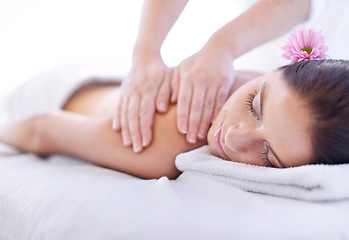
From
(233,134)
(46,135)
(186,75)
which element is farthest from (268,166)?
(46,135)

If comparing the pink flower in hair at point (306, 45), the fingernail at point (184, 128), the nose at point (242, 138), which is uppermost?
the pink flower in hair at point (306, 45)

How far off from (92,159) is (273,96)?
0.58 metres

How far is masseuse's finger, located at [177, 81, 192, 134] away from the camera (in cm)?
107

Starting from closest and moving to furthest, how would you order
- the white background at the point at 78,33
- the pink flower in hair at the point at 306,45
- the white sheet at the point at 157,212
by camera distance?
the white sheet at the point at 157,212 → the pink flower in hair at the point at 306,45 → the white background at the point at 78,33

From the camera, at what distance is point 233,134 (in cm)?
90

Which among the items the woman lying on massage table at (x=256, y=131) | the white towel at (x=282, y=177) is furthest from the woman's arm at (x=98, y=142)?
the white towel at (x=282, y=177)

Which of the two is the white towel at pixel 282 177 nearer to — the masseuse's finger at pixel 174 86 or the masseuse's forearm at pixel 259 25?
the masseuse's finger at pixel 174 86

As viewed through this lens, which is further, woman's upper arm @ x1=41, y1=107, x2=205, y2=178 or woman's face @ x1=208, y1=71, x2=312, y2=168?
woman's upper arm @ x1=41, y1=107, x2=205, y2=178

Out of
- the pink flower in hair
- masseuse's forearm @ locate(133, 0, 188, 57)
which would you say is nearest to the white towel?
the pink flower in hair

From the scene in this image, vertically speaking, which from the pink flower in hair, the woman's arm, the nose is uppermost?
the pink flower in hair

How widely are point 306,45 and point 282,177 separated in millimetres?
420

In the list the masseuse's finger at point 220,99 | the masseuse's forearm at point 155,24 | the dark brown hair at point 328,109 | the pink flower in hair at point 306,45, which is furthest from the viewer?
the masseuse's forearm at point 155,24

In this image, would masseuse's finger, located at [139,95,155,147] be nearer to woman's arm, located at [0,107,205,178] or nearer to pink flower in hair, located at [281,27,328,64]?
woman's arm, located at [0,107,205,178]

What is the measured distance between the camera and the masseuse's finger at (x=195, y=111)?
1072 mm
